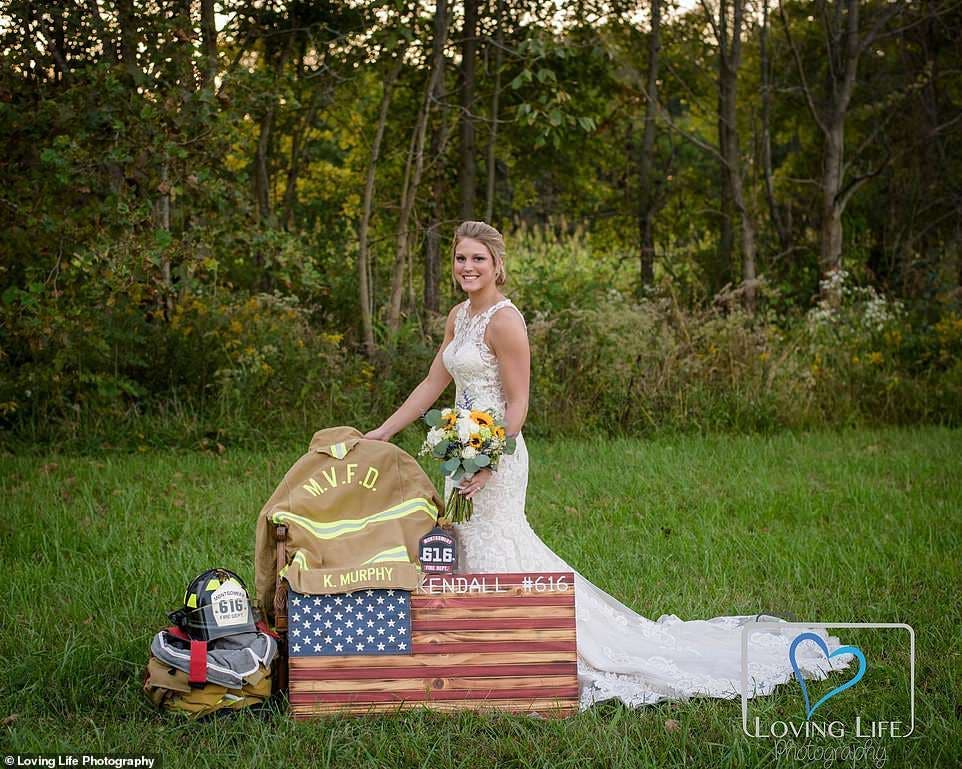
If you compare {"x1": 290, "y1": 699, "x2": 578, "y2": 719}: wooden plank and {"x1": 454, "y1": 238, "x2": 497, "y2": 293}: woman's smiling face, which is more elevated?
{"x1": 454, "y1": 238, "x2": 497, "y2": 293}: woman's smiling face

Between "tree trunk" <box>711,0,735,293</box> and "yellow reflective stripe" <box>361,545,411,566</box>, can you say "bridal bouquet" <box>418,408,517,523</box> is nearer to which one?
"yellow reflective stripe" <box>361,545,411,566</box>

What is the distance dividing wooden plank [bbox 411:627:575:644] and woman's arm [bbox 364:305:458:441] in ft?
3.10

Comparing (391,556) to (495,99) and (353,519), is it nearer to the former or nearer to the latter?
(353,519)

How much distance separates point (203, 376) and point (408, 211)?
2.60 m

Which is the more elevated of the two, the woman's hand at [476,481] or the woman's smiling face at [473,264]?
the woman's smiling face at [473,264]

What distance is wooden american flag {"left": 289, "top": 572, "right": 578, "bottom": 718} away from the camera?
395 cm

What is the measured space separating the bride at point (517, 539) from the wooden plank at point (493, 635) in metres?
0.32

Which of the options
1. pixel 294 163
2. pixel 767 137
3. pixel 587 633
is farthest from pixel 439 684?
pixel 767 137

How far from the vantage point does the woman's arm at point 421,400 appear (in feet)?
15.2

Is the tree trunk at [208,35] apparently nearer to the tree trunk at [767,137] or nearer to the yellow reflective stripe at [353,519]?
the yellow reflective stripe at [353,519]

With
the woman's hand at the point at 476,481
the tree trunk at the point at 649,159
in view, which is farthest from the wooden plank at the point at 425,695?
the tree trunk at the point at 649,159

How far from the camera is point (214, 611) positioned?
3895mm

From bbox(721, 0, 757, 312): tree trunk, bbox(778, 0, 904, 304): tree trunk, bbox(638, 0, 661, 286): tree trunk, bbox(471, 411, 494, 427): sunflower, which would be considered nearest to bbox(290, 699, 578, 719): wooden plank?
bbox(471, 411, 494, 427): sunflower

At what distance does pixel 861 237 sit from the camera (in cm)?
1485
